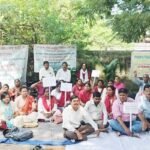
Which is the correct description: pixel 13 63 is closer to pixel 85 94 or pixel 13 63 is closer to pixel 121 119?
pixel 85 94

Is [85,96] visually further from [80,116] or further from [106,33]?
[106,33]

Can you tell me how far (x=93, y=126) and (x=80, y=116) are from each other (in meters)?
0.33

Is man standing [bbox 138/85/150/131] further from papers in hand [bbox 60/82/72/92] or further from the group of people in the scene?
papers in hand [bbox 60/82/72/92]

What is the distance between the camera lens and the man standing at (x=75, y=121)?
8.94m

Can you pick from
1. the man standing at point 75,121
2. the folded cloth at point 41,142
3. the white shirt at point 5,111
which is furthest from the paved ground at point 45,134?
the white shirt at point 5,111

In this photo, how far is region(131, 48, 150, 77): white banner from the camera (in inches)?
564

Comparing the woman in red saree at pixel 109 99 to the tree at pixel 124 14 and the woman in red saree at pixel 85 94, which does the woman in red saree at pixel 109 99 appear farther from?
the tree at pixel 124 14

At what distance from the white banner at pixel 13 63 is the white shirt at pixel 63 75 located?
131cm

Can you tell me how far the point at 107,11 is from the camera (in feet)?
40.8

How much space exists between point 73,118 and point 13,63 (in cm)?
543

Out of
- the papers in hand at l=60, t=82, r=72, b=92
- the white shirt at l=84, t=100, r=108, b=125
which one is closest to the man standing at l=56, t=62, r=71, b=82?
the papers in hand at l=60, t=82, r=72, b=92

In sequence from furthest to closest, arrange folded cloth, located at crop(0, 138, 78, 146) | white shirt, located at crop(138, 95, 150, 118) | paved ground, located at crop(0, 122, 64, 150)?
white shirt, located at crop(138, 95, 150, 118), folded cloth, located at crop(0, 138, 78, 146), paved ground, located at crop(0, 122, 64, 150)

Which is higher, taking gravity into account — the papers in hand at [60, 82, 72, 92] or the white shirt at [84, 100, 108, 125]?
the papers in hand at [60, 82, 72, 92]

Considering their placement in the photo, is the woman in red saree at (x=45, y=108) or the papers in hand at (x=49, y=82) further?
the papers in hand at (x=49, y=82)
